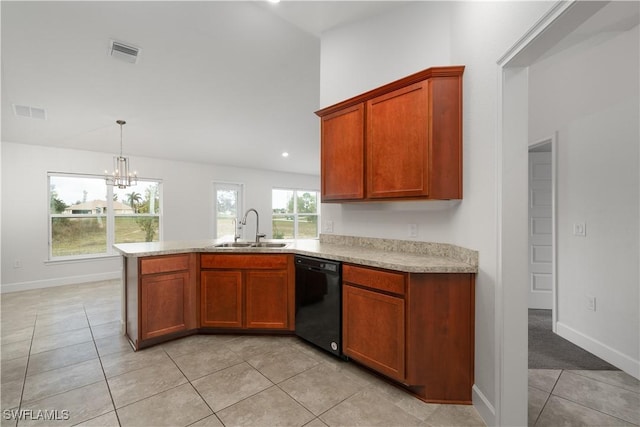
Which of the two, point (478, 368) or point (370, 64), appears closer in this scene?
point (478, 368)

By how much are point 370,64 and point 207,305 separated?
A: 284cm

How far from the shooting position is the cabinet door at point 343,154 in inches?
97.6

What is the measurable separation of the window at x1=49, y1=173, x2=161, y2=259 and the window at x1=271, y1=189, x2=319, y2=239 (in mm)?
2977

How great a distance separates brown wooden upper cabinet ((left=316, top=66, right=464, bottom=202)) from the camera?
201 centimetres

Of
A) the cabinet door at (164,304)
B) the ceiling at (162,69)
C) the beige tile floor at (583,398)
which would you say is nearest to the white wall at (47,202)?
the ceiling at (162,69)

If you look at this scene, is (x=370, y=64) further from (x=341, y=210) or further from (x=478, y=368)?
(x=478, y=368)

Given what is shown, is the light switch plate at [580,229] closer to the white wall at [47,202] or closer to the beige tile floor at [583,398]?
the beige tile floor at [583,398]

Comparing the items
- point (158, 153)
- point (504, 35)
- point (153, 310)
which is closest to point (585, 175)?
point (504, 35)

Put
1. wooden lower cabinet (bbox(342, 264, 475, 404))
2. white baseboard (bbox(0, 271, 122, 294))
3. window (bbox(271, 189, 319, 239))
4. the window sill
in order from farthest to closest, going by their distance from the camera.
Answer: window (bbox(271, 189, 319, 239)) < the window sill < white baseboard (bbox(0, 271, 122, 294)) < wooden lower cabinet (bbox(342, 264, 475, 404))

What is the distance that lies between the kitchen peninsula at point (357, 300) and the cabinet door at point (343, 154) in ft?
1.83

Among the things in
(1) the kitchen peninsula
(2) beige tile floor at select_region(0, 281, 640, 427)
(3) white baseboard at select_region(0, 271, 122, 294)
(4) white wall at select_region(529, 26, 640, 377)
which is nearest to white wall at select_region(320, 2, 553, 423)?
(1) the kitchen peninsula

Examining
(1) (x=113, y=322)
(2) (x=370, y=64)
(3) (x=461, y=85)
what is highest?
(2) (x=370, y=64)

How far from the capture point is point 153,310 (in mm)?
2557

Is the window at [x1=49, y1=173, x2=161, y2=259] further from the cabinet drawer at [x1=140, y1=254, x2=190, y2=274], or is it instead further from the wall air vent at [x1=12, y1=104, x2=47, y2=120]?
the cabinet drawer at [x1=140, y1=254, x2=190, y2=274]
